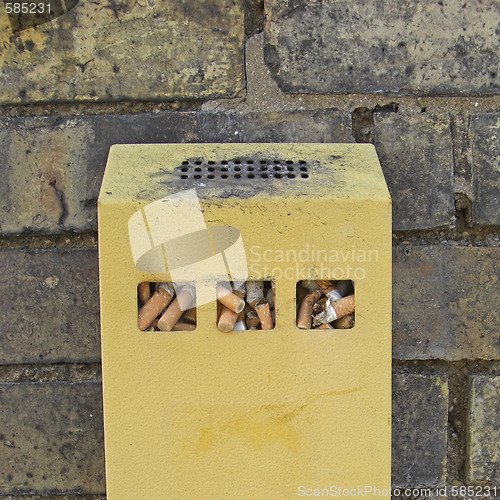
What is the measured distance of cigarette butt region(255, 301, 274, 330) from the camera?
603mm

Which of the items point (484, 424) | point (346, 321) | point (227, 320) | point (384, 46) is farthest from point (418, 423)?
point (384, 46)

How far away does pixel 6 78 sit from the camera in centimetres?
77

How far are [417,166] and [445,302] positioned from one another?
0.77ft

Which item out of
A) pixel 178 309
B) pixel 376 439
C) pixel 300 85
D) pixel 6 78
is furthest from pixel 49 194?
pixel 376 439

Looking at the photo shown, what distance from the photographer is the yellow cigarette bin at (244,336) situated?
58cm

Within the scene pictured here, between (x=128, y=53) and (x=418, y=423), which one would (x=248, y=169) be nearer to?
(x=128, y=53)

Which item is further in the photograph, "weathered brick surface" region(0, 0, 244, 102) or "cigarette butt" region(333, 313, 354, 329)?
"weathered brick surface" region(0, 0, 244, 102)

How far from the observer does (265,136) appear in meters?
0.78

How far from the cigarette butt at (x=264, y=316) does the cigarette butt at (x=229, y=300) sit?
23 mm

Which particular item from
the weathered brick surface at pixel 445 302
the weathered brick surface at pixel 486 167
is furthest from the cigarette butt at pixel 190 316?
the weathered brick surface at pixel 486 167

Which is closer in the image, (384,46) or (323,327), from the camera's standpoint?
(323,327)

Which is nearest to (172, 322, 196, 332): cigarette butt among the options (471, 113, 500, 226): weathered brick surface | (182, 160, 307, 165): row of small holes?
(182, 160, 307, 165): row of small holes

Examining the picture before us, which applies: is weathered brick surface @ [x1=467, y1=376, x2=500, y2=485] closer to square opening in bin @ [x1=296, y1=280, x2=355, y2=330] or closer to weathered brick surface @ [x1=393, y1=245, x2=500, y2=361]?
weathered brick surface @ [x1=393, y1=245, x2=500, y2=361]

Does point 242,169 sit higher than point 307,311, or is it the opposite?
point 242,169
